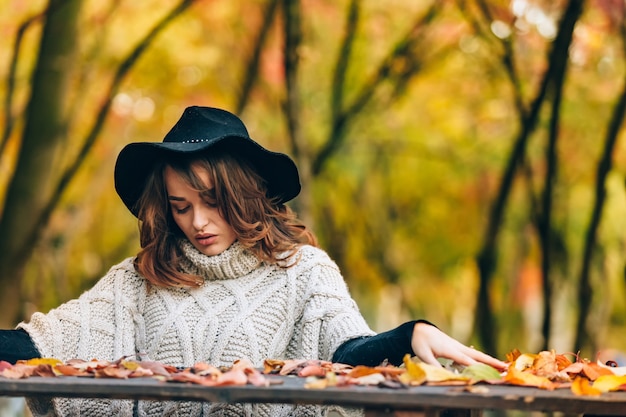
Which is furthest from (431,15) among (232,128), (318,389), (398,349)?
(318,389)

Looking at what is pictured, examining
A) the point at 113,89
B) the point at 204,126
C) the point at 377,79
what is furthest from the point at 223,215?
the point at 377,79

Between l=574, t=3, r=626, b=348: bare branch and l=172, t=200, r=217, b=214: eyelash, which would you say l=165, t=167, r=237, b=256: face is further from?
l=574, t=3, r=626, b=348: bare branch

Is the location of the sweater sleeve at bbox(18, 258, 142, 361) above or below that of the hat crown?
below

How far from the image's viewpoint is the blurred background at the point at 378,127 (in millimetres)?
8555

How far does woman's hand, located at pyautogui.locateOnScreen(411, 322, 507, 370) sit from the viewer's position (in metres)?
3.17

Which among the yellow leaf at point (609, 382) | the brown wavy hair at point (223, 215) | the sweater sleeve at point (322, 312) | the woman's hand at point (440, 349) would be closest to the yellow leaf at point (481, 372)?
the woman's hand at point (440, 349)

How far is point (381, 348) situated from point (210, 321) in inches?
32.6

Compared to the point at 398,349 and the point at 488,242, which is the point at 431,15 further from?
the point at 398,349

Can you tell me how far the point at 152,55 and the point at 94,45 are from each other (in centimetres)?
217

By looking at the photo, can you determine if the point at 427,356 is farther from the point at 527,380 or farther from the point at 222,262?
the point at 222,262

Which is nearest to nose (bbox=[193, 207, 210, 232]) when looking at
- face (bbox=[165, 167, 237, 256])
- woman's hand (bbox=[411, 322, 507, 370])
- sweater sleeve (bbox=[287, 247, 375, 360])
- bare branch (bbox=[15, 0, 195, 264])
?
face (bbox=[165, 167, 237, 256])

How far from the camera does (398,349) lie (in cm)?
335

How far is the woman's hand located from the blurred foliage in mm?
4907

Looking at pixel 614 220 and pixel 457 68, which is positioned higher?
pixel 457 68
